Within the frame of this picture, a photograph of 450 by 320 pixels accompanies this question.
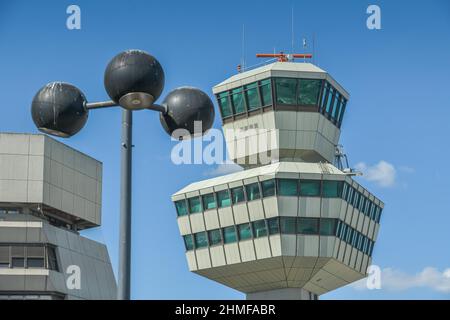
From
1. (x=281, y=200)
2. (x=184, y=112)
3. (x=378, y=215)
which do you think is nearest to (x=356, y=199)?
(x=378, y=215)

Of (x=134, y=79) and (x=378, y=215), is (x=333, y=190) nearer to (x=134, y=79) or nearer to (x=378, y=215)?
(x=378, y=215)

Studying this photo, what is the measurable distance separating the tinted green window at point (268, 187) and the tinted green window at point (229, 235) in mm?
4803

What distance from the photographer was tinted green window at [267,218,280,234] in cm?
8606

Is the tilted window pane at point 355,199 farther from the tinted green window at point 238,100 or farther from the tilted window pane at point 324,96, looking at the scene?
the tinted green window at point 238,100

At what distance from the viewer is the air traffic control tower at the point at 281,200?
284ft

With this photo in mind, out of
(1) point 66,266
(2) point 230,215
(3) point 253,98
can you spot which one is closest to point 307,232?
(2) point 230,215

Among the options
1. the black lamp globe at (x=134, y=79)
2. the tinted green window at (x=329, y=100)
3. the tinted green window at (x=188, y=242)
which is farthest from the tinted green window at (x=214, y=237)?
the black lamp globe at (x=134, y=79)

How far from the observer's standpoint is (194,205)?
91625 mm

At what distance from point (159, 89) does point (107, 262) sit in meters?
87.3

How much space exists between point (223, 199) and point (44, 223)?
15.6m

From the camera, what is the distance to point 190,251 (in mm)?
92375

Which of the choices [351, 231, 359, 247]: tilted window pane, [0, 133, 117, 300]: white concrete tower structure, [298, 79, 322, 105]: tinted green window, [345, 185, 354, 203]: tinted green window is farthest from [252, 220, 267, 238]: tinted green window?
[0, 133, 117, 300]: white concrete tower structure

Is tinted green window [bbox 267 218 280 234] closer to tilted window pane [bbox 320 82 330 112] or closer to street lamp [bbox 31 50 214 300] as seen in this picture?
tilted window pane [bbox 320 82 330 112]

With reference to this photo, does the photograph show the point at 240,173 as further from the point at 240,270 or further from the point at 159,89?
the point at 159,89
